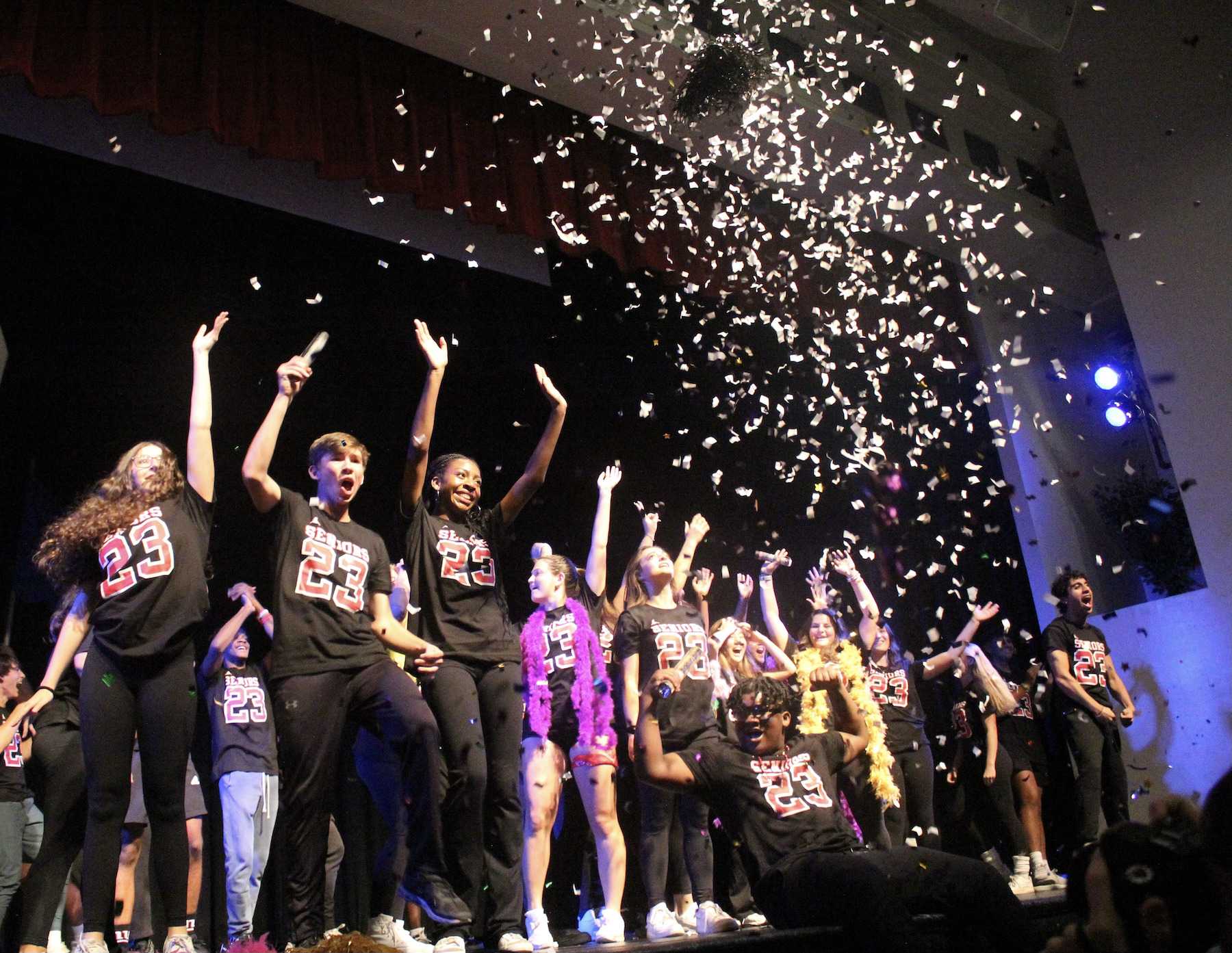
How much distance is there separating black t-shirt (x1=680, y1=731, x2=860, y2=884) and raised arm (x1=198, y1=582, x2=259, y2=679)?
6.62 feet

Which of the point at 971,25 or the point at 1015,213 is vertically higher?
the point at 971,25

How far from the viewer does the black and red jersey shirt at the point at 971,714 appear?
18.8ft

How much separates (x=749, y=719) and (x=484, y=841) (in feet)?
3.23

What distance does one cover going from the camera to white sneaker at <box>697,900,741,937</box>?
360cm

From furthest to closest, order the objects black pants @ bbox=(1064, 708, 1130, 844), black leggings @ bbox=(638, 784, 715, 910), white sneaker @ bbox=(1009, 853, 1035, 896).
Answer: black pants @ bbox=(1064, 708, 1130, 844) → white sneaker @ bbox=(1009, 853, 1035, 896) → black leggings @ bbox=(638, 784, 715, 910)

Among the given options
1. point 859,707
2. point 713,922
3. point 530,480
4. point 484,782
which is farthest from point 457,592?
point 859,707

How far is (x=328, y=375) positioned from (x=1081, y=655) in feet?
14.0

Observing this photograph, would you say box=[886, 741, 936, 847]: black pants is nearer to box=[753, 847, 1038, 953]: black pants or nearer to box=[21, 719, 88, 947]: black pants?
box=[753, 847, 1038, 953]: black pants

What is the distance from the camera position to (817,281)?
23.3ft

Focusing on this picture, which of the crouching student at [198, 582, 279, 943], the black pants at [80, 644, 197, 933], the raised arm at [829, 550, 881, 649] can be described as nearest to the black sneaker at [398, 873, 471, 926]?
the black pants at [80, 644, 197, 933]

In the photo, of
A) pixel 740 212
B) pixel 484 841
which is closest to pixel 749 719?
pixel 484 841

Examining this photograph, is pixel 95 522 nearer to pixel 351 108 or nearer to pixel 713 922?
pixel 713 922

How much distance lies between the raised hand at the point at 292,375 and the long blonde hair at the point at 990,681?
4.20 metres

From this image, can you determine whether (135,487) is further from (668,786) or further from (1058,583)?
(1058,583)
